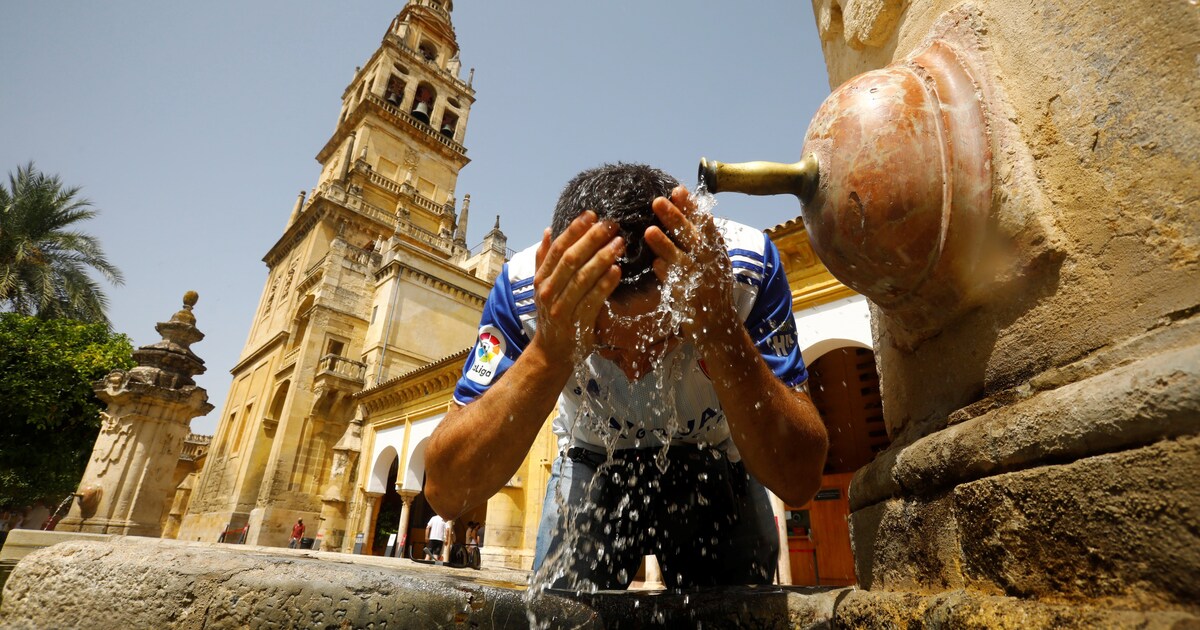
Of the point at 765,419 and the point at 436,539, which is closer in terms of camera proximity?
the point at 765,419

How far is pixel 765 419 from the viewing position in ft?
5.01

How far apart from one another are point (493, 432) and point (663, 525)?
28.0 inches

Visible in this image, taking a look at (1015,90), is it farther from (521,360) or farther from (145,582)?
(145,582)

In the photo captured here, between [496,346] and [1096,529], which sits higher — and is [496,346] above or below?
above

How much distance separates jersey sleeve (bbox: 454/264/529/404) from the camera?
2.01 meters

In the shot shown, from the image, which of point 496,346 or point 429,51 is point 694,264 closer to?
point 496,346

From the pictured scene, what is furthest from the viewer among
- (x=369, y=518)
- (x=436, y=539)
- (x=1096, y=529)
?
(x=369, y=518)

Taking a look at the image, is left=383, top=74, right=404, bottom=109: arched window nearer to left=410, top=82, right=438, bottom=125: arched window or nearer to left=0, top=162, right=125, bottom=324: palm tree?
left=410, top=82, right=438, bottom=125: arched window

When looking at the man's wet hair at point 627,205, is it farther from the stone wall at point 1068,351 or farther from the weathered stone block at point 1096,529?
the weathered stone block at point 1096,529

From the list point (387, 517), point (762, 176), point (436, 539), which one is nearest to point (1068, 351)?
point (762, 176)

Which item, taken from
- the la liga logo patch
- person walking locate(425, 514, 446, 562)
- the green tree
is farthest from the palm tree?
the la liga logo patch

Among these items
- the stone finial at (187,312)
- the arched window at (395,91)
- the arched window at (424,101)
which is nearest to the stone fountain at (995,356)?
the stone finial at (187,312)

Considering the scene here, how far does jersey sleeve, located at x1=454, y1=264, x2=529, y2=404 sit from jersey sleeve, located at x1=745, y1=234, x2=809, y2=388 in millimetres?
800

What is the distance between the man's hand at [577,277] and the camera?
4.63 feet
